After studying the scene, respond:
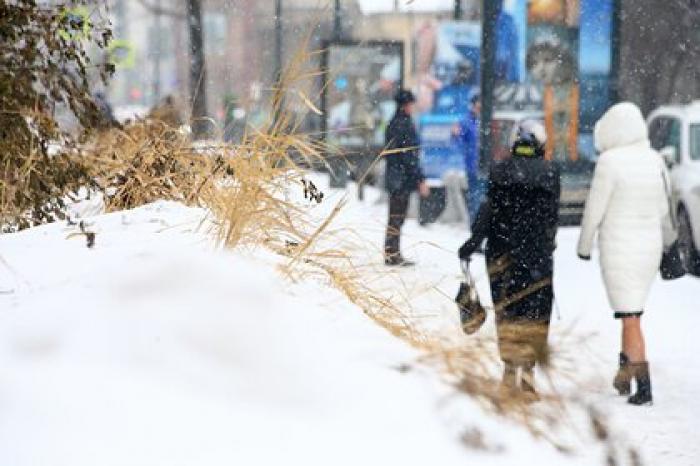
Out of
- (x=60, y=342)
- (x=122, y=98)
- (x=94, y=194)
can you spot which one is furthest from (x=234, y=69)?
(x=60, y=342)

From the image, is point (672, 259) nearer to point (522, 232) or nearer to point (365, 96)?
point (522, 232)

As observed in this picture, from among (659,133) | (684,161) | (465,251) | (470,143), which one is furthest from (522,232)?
(470,143)

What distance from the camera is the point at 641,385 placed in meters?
6.29

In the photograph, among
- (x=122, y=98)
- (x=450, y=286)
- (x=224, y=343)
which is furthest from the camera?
(x=122, y=98)

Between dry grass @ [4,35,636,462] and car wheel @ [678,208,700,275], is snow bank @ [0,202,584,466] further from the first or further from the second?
car wheel @ [678,208,700,275]

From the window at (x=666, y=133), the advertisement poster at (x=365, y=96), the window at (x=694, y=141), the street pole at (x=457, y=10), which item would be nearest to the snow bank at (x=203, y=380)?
the window at (x=694, y=141)

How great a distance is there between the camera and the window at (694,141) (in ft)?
39.5

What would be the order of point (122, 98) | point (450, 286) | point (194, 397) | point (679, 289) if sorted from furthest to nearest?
point (122, 98), point (679, 289), point (450, 286), point (194, 397)

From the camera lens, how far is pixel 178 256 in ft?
10.3

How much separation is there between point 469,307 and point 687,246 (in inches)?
257

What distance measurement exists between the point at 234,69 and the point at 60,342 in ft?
185

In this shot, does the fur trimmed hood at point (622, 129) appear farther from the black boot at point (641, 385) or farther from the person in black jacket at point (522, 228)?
the black boot at point (641, 385)

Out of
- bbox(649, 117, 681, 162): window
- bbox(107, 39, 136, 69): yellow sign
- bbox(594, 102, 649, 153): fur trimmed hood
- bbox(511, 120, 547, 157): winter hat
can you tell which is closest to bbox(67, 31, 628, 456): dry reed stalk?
bbox(107, 39, 136, 69): yellow sign

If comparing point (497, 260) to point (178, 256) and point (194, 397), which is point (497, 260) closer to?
point (178, 256)
